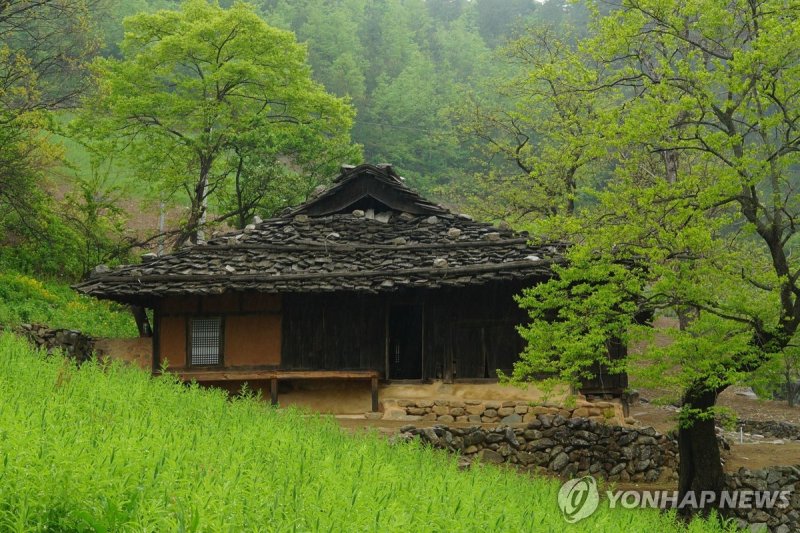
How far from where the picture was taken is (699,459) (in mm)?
13320

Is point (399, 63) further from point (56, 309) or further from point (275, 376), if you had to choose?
point (275, 376)

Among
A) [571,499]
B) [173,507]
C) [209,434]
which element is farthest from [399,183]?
[173,507]

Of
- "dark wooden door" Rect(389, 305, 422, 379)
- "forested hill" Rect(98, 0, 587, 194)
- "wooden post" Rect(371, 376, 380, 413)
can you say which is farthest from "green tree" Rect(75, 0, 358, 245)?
"forested hill" Rect(98, 0, 587, 194)

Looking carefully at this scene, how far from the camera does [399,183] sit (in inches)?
813

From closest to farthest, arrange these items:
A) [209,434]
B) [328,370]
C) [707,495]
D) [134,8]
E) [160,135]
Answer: [209,434] < [707,495] < [328,370] < [160,135] < [134,8]

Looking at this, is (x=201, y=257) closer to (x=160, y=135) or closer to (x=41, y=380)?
(x=41, y=380)

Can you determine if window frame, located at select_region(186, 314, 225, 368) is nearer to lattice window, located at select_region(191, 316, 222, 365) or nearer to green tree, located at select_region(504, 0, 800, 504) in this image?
lattice window, located at select_region(191, 316, 222, 365)

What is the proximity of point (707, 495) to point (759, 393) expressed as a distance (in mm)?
2206

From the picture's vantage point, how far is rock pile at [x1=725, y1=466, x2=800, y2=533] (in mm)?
14086

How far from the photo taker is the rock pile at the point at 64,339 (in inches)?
788

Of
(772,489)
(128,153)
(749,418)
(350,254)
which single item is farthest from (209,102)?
(749,418)

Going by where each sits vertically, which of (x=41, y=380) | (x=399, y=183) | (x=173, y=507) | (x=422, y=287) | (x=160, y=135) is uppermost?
(x=160, y=135)

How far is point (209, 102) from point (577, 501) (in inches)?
860

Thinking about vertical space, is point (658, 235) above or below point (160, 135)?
below
